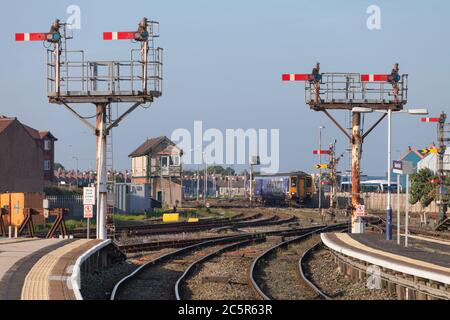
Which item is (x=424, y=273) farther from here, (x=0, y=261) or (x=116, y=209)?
(x=116, y=209)

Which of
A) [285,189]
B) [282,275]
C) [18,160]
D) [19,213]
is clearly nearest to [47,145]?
[18,160]

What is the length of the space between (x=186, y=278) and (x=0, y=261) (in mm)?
5044

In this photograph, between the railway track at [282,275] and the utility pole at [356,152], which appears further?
the utility pole at [356,152]

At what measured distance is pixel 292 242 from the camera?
32.6 metres

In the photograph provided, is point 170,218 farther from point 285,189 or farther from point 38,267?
point 285,189

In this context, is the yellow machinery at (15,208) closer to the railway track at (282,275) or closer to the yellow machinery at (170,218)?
the railway track at (282,275)

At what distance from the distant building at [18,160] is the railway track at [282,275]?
Result: 110 ft

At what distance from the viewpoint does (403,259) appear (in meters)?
19.1

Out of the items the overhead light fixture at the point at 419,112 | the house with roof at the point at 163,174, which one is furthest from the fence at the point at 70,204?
the overhead light fixture at the point at 419,112

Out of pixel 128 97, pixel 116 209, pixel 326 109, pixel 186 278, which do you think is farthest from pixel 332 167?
pixel 186 278

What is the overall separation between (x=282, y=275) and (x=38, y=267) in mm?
7707

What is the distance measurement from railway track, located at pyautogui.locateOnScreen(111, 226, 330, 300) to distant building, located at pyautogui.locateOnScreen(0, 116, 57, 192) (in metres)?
31.7

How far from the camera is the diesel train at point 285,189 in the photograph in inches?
3194

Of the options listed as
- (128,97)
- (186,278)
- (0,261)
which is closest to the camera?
(0,261)
